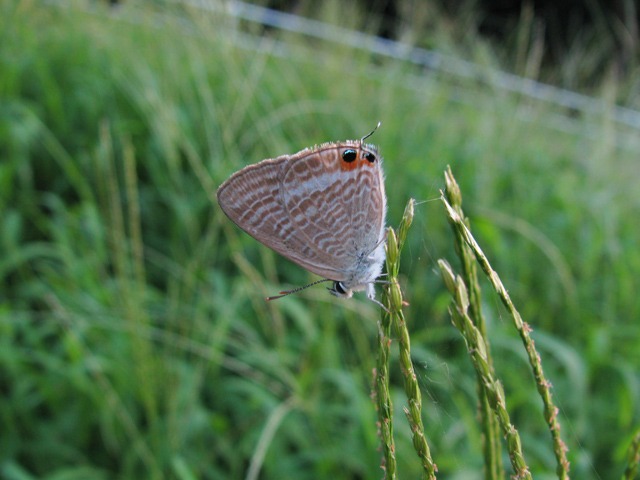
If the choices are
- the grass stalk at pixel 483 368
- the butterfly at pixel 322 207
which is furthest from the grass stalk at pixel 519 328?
the butterfly at pixel 322 207

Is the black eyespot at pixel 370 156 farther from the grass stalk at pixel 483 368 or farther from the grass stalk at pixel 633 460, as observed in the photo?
the grass stalk at pixel 633 460

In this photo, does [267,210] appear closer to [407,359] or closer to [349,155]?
[349,155]

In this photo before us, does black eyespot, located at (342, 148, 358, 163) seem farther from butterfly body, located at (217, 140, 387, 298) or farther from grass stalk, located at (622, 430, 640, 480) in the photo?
grass stalk, located at (622, 430, 640, 480)

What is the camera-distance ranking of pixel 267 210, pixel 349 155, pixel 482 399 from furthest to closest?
pixel 267 210 → pixel 349 155 → pixel 482 399

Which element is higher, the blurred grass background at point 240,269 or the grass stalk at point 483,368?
the grass stalk at point 483,368

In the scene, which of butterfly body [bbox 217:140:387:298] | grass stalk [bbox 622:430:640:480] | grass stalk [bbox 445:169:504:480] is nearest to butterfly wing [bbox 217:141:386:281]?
butterfly body [bbox 217:140:387:298]

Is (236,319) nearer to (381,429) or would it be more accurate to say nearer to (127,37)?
(381,429)

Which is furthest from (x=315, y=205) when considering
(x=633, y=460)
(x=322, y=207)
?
(x=633, y=460)
